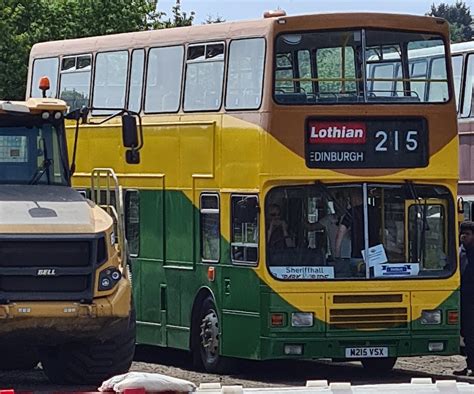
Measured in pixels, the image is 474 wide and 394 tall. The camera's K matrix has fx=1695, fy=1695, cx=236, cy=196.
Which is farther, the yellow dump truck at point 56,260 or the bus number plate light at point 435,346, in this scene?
the bus number plate light at point 435,346

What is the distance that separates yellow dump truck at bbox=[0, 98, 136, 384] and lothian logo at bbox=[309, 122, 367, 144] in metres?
3.01

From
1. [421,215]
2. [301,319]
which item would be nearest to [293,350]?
[301,319]

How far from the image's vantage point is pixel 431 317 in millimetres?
19484

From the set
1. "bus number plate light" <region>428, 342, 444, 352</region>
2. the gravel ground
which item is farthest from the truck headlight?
"bus number plate light" <region>428, 342, 444, 352</region>

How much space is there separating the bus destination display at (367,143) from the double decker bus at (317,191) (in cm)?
2

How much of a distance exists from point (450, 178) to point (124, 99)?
476cm

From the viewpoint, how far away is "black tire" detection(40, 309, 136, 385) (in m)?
16.6

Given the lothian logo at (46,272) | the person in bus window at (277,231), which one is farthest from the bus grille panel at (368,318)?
the lothian logo at (46,272)

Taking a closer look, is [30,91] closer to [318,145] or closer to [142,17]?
[318,145]

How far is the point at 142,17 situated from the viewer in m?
45.8

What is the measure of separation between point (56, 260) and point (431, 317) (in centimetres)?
550

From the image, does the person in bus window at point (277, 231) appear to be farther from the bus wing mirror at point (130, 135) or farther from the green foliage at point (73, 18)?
the green foliage at point (73, 18)

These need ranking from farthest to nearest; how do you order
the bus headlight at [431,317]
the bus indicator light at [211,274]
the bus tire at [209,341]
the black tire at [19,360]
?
the bus indicator light at [211,274] → the bus tire at [209,341] → the bus headlight at [431,317] → the black tire at [19,360]

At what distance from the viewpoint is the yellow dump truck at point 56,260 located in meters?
15.6
